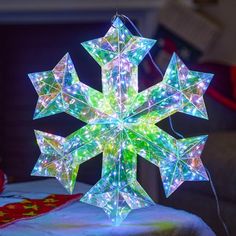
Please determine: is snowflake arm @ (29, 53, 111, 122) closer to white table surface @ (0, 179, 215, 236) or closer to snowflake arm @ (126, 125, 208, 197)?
snowflake arm @ (126, 125, 208, 197)

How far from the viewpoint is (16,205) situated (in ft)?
4.72

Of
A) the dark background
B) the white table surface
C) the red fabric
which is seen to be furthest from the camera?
the dark background

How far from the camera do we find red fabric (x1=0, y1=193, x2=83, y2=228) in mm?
1307

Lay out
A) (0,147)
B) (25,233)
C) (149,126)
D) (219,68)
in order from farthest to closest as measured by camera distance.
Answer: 1. (0,147)
2. (219,68)
3. (149,126)
4. (25,233)

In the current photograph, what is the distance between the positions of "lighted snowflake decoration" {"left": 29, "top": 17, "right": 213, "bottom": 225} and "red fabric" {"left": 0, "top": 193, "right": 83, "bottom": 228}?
13cm

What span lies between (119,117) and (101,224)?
0.24m

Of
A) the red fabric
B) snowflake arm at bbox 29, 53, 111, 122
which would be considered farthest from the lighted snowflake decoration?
the red fabric

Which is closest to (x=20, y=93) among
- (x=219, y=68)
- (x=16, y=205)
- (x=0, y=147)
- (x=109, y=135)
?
(x=0, y=147)

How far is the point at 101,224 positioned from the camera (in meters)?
1.25

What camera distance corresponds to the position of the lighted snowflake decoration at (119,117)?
49.7 inches

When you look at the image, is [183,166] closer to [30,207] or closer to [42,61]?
[30,207]

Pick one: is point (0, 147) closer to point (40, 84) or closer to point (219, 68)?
point (219, 68)

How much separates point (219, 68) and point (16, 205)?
1251 mm

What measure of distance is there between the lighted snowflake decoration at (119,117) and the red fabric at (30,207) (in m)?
0.13
